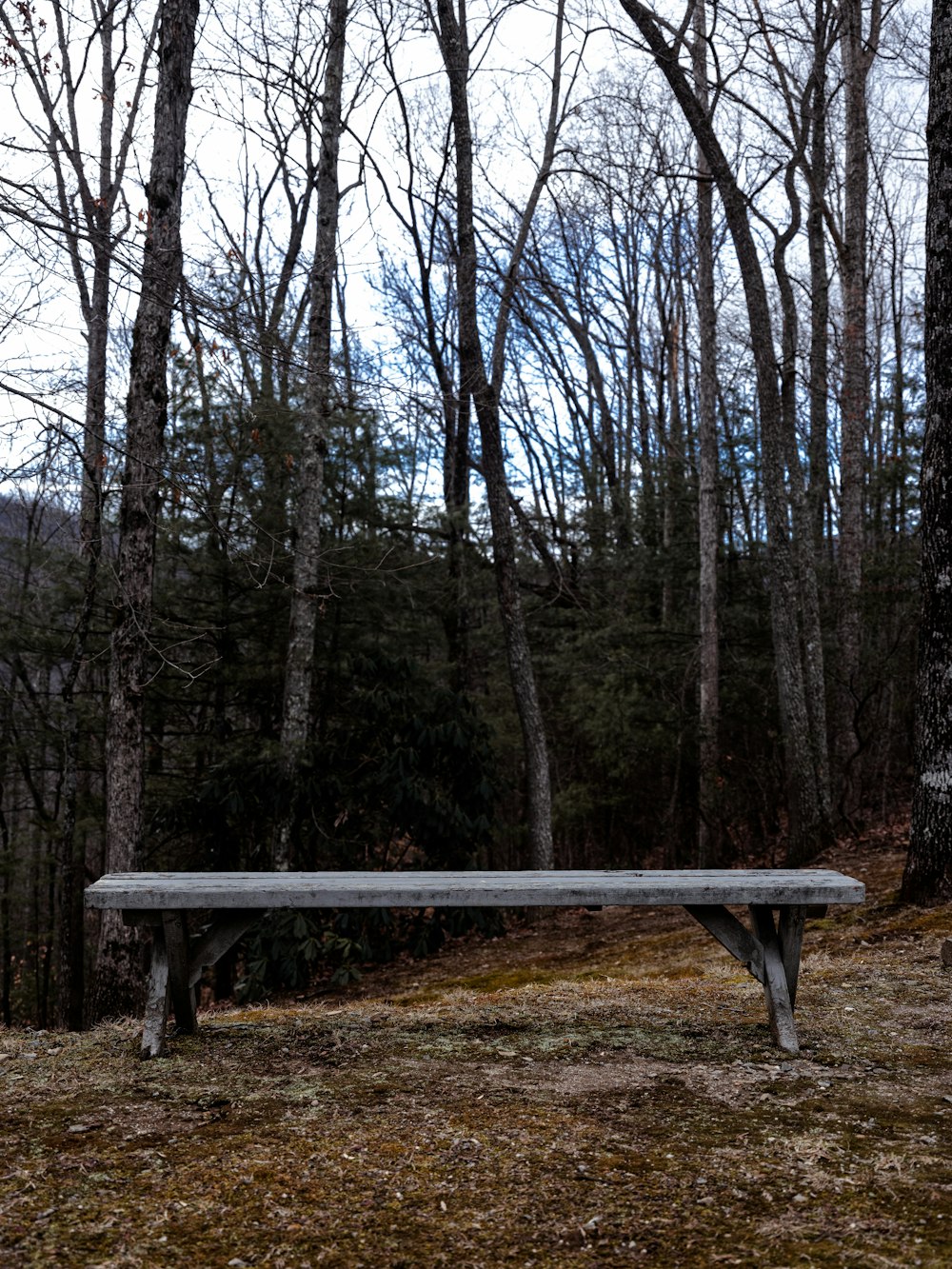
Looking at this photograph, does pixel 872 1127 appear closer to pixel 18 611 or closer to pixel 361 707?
pixel 361 707

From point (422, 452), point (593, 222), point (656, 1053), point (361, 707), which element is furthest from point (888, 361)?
point (656, 1053)

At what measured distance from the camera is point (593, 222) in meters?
23.1

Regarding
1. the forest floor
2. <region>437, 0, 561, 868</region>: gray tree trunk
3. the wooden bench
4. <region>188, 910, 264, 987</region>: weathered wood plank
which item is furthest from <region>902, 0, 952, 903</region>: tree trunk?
<region>437, 0, 561, 868</region>: gray tree trunk

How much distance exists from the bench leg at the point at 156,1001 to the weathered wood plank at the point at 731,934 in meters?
1.99

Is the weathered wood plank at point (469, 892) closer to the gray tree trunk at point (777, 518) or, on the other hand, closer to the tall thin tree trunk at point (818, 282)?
the gray tree trunk at point (777, 518)

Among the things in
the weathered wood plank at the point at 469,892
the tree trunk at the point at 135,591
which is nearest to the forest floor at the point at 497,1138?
the weathered wood plank at the point at 469,892

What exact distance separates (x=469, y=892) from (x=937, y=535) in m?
4.15

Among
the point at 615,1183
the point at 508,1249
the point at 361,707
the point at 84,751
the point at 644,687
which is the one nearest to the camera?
the point at 508,1249

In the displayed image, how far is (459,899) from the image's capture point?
11.8ft

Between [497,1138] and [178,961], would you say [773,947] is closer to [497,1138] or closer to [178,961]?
[497,1138]

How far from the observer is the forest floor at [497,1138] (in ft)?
7.60

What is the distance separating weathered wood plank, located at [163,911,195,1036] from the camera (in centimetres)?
386

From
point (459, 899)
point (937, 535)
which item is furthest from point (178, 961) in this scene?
point (937, 535)

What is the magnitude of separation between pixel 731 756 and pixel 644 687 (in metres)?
1.50
